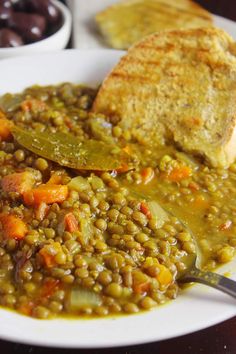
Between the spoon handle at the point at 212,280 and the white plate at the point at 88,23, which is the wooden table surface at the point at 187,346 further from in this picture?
the white plate at the point at 88,23

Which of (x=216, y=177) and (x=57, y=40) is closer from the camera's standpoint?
(x=216, y=177)

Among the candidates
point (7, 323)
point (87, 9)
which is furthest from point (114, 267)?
point (87, 9)

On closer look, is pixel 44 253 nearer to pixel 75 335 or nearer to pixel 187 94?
pixel 75 335

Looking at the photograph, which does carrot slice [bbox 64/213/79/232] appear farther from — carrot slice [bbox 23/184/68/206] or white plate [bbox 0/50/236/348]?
white plate [bbox 0/50/236/348]

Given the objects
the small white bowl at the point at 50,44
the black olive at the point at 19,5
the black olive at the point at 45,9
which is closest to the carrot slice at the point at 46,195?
the small white bowl at the point at 50,44

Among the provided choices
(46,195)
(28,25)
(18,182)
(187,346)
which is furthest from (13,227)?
(28,25)

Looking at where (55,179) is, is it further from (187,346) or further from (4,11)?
(4,11)

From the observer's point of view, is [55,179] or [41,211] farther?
[55,179]
